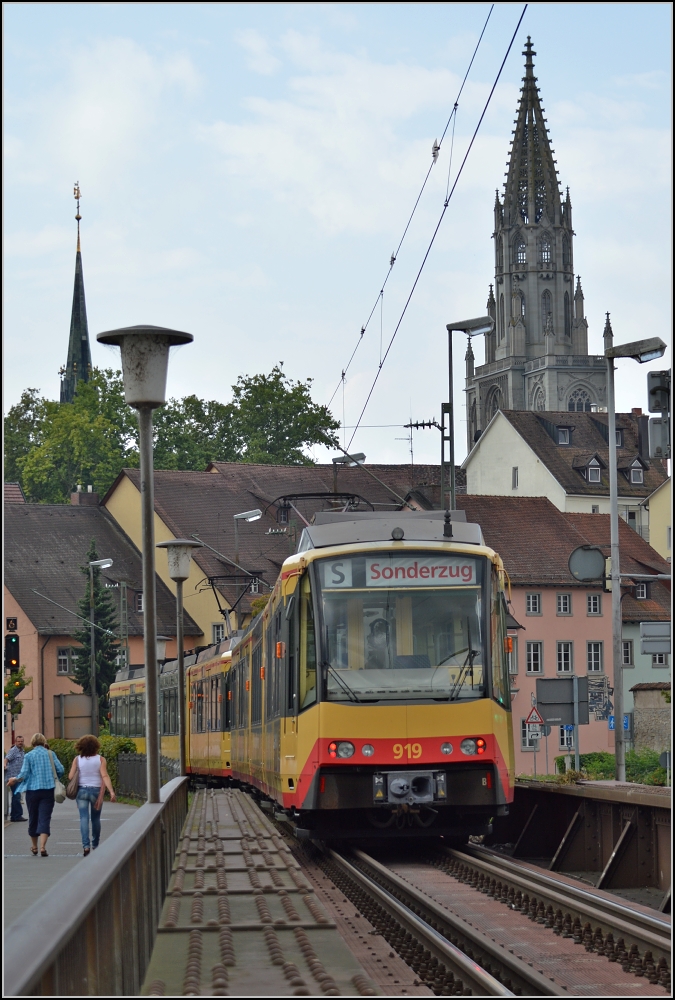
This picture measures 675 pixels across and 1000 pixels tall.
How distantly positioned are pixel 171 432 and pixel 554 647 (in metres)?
26.6

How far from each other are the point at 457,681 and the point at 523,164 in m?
152

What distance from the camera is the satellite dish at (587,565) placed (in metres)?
25.6

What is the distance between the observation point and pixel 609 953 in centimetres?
1009

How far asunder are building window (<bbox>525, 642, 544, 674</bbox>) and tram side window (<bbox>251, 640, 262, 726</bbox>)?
178ft

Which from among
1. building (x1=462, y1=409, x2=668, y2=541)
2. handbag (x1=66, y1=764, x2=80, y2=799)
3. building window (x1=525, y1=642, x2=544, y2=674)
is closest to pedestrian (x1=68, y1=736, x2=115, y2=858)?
handbag (x1=66, y1=764, x2=80, y2=799)

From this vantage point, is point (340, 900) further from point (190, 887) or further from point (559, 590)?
point (559, 590)

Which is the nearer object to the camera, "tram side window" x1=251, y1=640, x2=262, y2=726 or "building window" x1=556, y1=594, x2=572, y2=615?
"tram side window" x1=251, y1=640, x2=262, y2=726

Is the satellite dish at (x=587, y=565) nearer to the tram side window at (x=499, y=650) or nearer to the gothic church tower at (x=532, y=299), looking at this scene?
the tram side window at (x=499, y=650)

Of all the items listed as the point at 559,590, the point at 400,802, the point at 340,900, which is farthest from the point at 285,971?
the point at 559,590

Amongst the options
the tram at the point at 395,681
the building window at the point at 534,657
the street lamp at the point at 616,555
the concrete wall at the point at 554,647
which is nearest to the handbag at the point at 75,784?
the tram at the point at 395,681

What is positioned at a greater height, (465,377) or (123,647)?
(465,377)

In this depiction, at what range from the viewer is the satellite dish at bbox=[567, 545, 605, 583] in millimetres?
25559

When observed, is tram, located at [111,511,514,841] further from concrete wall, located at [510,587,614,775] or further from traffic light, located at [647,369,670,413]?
concrete wall, located at [510,587,614,775]

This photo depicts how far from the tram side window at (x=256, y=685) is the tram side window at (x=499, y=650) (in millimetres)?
5591
